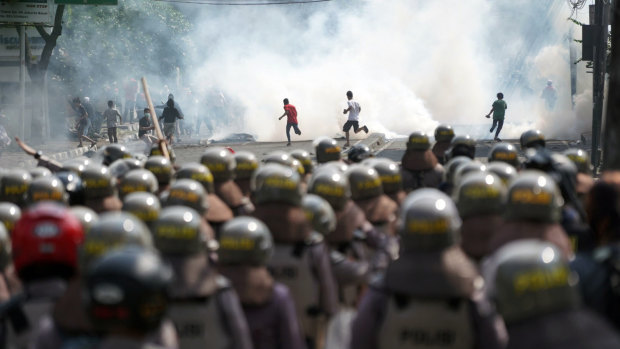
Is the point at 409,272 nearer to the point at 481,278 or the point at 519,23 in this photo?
the point at 481,278

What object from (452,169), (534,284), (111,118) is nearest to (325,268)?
(534,284)

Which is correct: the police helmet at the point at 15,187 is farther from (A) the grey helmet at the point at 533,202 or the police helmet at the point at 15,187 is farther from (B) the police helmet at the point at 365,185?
(A) the grey helmet at the point at 533,202

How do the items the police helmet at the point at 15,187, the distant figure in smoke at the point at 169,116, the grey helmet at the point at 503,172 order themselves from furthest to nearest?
1. the distant figure in smoke at the point at 169,116
2. the police helmet at the point at 15,187
3. the grey helmet at the point at 503,172

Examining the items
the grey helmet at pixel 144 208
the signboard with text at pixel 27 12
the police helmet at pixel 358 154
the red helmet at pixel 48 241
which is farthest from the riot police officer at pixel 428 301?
the signboard with text at pixel 27 12

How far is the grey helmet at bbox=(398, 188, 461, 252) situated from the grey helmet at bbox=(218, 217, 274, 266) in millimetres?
690

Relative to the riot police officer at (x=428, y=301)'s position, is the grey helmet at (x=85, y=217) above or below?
above

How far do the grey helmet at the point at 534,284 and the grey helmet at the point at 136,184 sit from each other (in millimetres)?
4519

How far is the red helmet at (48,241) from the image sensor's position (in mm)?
3816

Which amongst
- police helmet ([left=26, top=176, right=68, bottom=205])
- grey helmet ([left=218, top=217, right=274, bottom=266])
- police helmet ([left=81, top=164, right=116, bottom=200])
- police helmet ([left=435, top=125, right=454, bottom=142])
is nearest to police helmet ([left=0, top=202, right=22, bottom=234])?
police helmet ([left=26, top=176, right=68, bottom=205])

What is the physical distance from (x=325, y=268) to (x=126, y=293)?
8.23 ft

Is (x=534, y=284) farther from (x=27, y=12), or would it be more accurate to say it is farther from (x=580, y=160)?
(x=27, y=12)

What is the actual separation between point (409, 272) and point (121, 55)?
39.2 metres

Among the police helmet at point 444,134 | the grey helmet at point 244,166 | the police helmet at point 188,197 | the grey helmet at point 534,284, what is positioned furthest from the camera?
the police helmet at point 444,134

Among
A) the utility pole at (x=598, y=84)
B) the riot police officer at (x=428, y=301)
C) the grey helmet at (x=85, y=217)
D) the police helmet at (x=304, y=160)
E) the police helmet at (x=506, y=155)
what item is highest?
the utility pole at (x=598, y=84)
